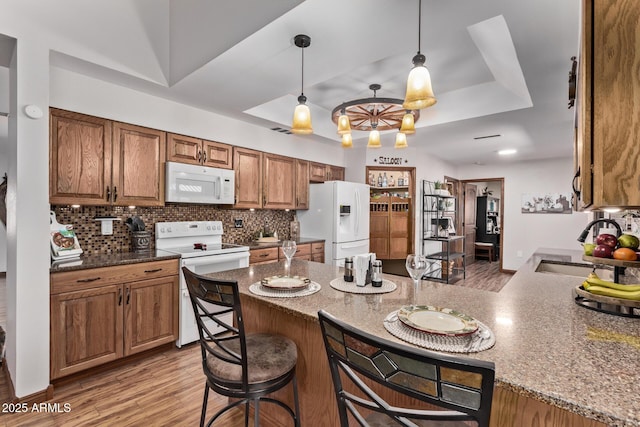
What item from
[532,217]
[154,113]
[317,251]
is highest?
[154,113]

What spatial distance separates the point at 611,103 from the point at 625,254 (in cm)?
81

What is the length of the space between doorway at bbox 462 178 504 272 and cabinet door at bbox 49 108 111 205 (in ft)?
23.0

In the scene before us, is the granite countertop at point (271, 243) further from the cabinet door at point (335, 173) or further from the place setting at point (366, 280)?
the place setting at point (366, 280)

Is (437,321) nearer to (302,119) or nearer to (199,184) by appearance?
(302,119)

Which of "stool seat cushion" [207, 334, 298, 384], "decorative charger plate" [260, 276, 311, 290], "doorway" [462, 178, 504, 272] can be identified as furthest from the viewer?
"doorway" [462, 178, 504, 272]

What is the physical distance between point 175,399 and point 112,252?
5.06 ft

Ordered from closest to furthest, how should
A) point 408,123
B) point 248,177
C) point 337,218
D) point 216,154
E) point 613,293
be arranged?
point 613,293
point 408,123
point 216,154
point 248,177
point 337,218

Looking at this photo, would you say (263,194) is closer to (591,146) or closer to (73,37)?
(73,37)

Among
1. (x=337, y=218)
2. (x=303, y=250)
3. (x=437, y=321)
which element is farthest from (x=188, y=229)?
(x=437, y=321)

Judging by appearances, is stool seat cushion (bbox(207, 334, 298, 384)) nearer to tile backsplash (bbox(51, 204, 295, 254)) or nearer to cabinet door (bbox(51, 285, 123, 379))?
cabinet door (bbox(51, 285, 123, 379))

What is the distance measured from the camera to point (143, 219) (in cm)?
314

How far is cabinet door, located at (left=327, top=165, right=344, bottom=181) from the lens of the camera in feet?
16.7

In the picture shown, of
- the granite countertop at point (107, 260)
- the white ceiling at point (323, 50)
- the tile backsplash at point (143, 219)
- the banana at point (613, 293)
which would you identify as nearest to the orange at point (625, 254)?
the banana at point (613, 293)

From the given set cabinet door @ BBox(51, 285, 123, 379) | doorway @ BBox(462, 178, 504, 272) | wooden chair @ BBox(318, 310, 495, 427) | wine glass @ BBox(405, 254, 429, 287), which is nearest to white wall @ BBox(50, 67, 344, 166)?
cabinet door @ BBox(51, 285, 123, 379)
